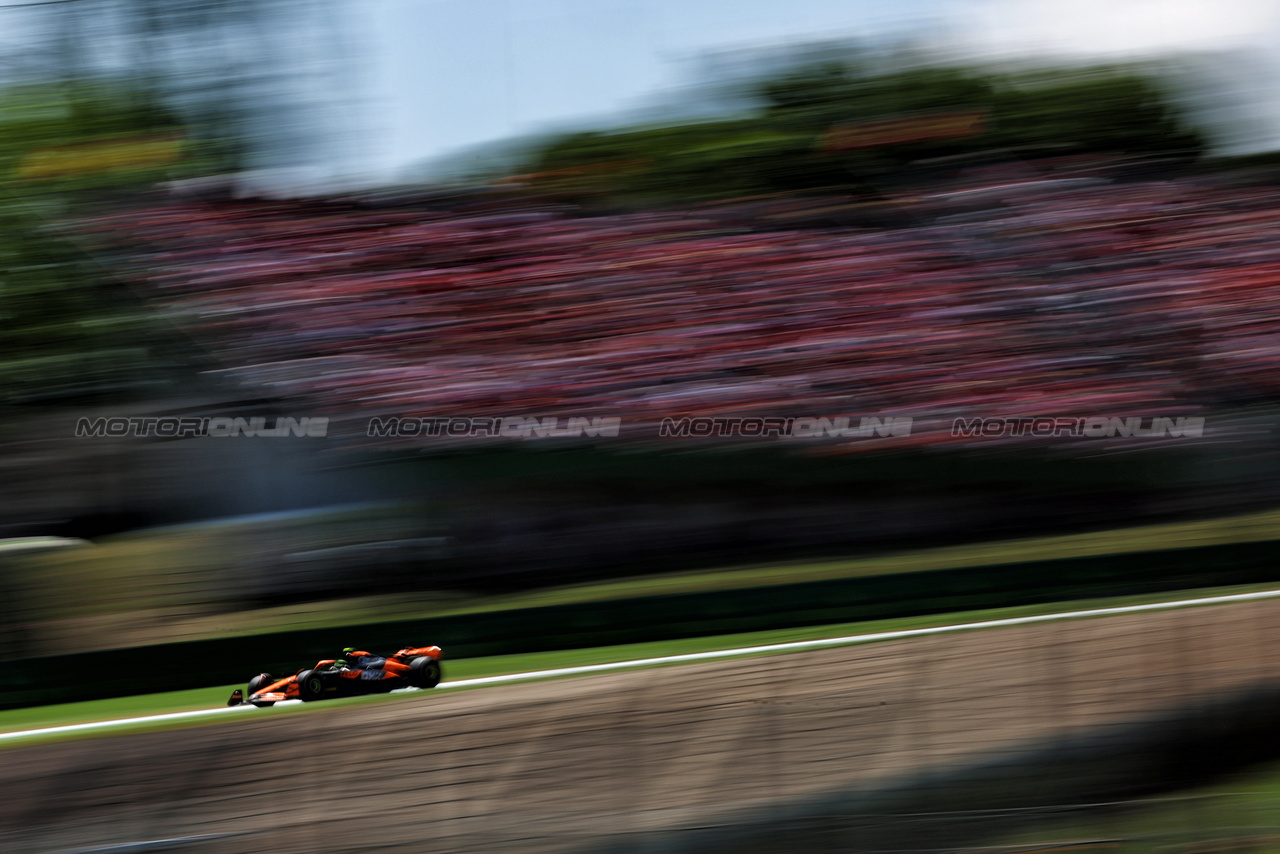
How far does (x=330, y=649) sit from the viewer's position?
1.93 meters

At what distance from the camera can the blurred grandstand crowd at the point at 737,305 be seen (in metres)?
2.27

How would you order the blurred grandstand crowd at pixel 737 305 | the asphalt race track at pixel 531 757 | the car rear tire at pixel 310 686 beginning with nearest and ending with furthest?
the asphalt race track at pixel 531 757 < the car rear tire at pixel 310 686 < the blurred grandstand crowd at pixel 737 305

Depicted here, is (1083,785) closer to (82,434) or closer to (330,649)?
(330,649)

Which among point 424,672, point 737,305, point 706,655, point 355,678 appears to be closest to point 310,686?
point 355,678

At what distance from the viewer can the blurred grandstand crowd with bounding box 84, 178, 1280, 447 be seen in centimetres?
227

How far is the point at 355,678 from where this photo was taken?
1.87 meters

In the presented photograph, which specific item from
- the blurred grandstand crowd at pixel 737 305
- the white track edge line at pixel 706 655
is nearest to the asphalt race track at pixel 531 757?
the white track edge line at pixel 706 655

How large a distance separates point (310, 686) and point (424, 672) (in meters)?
0.22

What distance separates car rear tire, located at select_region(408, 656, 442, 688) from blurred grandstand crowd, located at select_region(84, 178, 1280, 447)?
1.79ft

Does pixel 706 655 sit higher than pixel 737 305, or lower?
lower

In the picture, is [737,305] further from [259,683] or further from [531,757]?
[259,683]

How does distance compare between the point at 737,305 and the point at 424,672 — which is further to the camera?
the point at 737,305

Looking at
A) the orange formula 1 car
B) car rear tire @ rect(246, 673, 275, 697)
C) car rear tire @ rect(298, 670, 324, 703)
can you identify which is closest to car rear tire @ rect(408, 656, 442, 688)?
the orange formula 1 car

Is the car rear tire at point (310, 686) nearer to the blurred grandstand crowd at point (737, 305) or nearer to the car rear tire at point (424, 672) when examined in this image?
the car rear tire at point (424, 672)
